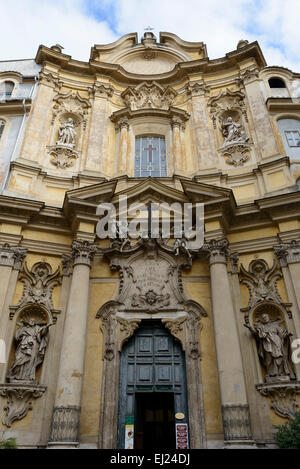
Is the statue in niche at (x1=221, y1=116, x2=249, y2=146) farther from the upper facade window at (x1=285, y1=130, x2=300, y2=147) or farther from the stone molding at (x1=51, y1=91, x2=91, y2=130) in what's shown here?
the stone molding at (x1=51, y1=91, x2=91, y2=130)

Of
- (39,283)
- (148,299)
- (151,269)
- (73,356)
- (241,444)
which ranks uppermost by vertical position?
(151,269)

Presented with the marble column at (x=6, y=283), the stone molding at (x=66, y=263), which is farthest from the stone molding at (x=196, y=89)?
the marble column at (x=6, y=283)

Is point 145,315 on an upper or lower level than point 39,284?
lower

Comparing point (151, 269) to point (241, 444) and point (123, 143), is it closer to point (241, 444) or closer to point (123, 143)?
point (241, 444)

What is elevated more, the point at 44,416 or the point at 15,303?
the point at 15,303

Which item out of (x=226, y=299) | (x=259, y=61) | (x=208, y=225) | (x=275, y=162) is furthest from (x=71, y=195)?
(x=259, y=61)

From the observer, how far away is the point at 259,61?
15.5m

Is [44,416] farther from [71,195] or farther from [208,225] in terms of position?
[208,225]

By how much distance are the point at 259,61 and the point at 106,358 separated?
43.3 feet

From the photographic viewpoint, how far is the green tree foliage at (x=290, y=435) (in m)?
7.28

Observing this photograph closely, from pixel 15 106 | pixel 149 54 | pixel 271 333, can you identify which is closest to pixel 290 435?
pixel 271 333

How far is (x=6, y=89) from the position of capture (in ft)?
50.8

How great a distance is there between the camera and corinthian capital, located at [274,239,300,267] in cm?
1005

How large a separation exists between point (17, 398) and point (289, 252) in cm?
781
